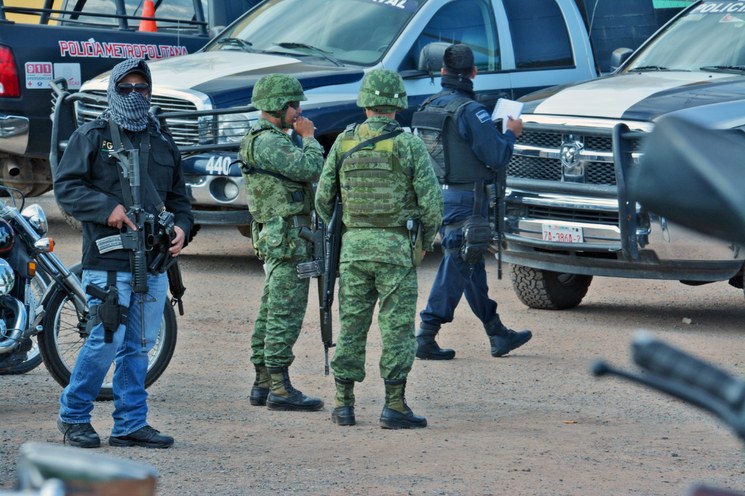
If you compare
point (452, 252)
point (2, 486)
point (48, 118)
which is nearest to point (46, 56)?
point (48, 118)

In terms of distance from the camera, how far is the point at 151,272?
577cm

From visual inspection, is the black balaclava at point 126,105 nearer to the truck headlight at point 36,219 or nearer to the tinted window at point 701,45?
the truck headlight at point 36,219

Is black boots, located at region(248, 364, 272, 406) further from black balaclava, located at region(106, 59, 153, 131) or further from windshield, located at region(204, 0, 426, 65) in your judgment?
windshield, located at region(204, 0, 426, 65)

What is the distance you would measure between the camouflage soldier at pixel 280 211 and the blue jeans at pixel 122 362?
79cm

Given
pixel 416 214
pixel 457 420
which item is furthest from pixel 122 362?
pixel 457 420

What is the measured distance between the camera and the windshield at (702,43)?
29.6 ft

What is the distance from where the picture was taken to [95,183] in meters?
5.70

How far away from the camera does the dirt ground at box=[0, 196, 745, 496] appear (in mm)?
5309

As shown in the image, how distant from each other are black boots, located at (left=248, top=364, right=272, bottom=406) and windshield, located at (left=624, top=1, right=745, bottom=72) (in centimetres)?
395

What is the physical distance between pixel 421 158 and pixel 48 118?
5.68m

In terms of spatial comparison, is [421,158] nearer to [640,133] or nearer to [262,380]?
[262,380]

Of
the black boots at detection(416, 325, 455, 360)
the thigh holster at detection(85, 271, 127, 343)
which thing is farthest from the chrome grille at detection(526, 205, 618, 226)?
the thigh holster at detection(85, 271, 127, 343)

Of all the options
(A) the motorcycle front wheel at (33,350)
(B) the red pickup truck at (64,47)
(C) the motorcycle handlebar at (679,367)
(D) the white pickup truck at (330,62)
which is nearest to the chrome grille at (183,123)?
(D) the white pickup truck at (330,62)

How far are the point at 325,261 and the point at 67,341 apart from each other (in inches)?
53.7
